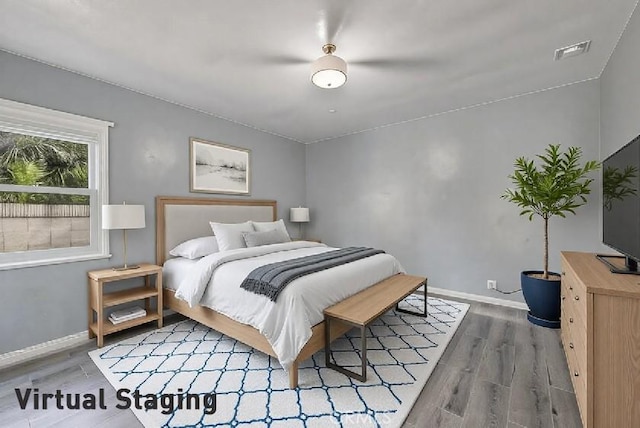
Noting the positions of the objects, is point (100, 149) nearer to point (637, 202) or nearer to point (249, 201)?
point (249, 201)

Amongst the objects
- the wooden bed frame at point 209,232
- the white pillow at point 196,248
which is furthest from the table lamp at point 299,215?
the white pillow at point 196,248

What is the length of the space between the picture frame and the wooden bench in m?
2.52

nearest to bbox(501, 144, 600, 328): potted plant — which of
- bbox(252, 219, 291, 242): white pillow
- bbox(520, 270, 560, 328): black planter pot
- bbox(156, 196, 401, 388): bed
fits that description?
bbox(520, 270, 560, 328): black planter pot

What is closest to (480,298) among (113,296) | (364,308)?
(364,308)

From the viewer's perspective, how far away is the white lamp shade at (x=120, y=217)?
2643 mm

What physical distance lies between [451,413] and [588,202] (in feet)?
9.01

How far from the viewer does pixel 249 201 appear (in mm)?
4371

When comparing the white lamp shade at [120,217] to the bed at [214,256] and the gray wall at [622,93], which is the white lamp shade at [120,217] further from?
the gray wall at [622,93]

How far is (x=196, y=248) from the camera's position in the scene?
3170mm

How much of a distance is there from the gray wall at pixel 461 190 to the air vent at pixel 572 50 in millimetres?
789

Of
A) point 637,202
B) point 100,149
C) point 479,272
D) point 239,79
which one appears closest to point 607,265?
point 637,202

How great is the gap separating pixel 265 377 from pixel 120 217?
1985 millimetres

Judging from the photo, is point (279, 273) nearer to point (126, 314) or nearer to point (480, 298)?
point (126, 314)

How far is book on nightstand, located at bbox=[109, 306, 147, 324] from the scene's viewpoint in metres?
2.68
